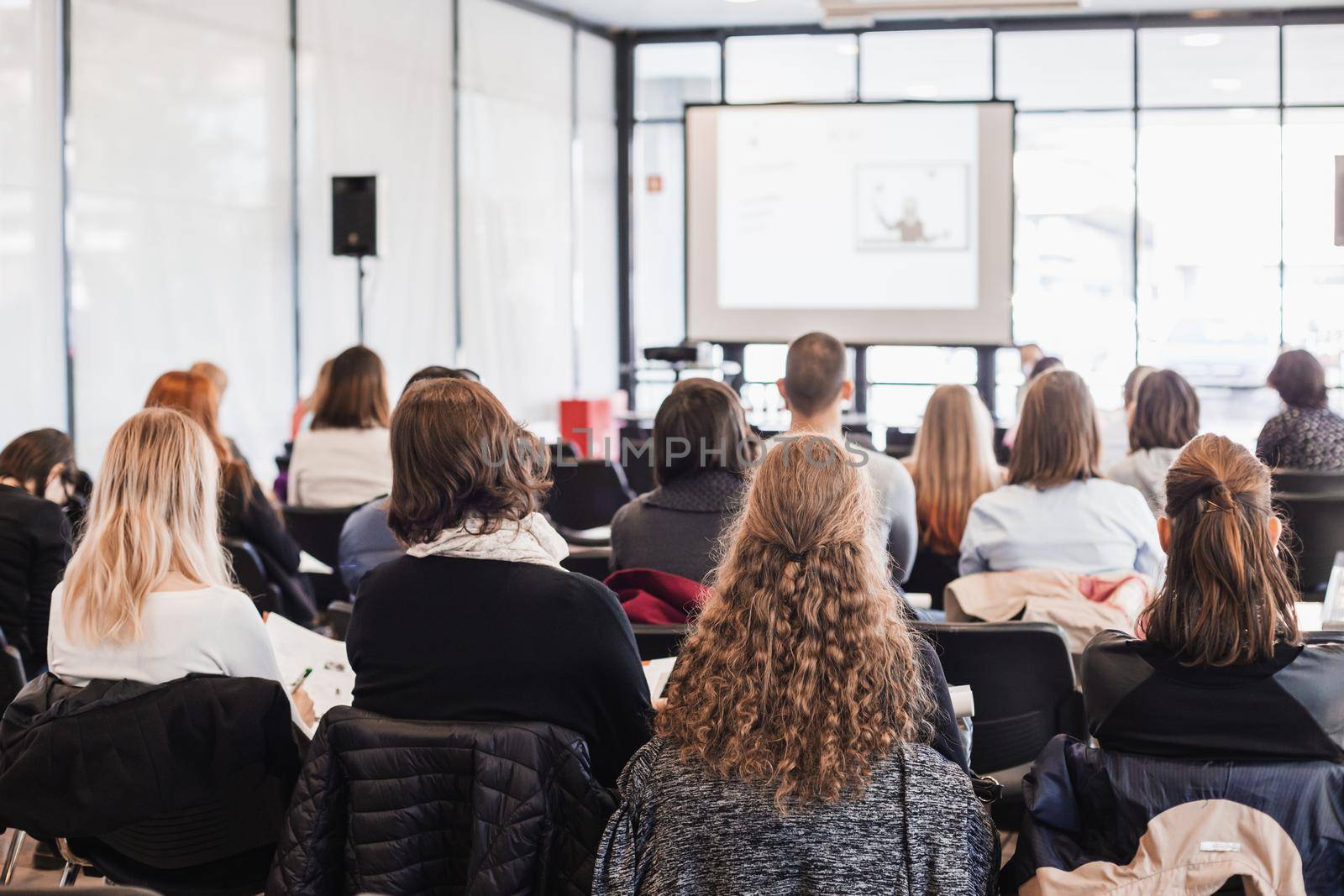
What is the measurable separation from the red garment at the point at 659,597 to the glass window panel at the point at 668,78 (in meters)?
9.61

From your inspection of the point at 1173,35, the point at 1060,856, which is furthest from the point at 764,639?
the point at 1173,35

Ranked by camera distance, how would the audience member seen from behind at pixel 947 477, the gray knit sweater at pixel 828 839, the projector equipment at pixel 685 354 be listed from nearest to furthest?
the gray knit sweater at pixel 828 839
the audience member seen from behind at pixel 947 477
the projector equipment at pixel 685 354

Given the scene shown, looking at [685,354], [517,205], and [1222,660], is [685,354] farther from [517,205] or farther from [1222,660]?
[1222,660]

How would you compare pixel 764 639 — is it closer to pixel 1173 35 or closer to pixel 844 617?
pixel 844 617

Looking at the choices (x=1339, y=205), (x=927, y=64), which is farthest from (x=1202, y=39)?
(x=1339, y=205)

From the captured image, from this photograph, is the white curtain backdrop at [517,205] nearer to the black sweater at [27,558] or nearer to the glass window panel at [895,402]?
the glass window panel at [895,402]

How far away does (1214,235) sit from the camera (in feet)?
35.0

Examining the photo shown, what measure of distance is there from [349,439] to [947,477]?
214cm

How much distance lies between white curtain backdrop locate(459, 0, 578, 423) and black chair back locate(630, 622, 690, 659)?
7.52 m

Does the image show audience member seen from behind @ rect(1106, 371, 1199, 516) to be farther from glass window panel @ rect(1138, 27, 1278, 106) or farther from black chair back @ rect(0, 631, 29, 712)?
glass window panel @ rect(1138, 27, 1278, 106)

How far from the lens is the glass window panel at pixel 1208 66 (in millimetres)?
10594

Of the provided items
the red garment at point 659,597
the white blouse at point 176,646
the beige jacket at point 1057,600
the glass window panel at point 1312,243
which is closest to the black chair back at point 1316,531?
the beige jacket at point 1057,600

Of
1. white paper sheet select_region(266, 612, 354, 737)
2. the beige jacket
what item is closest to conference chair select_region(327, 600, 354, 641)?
white paper sheet select_region(266, 612, 354, 737)

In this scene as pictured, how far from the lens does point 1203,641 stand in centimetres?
184
